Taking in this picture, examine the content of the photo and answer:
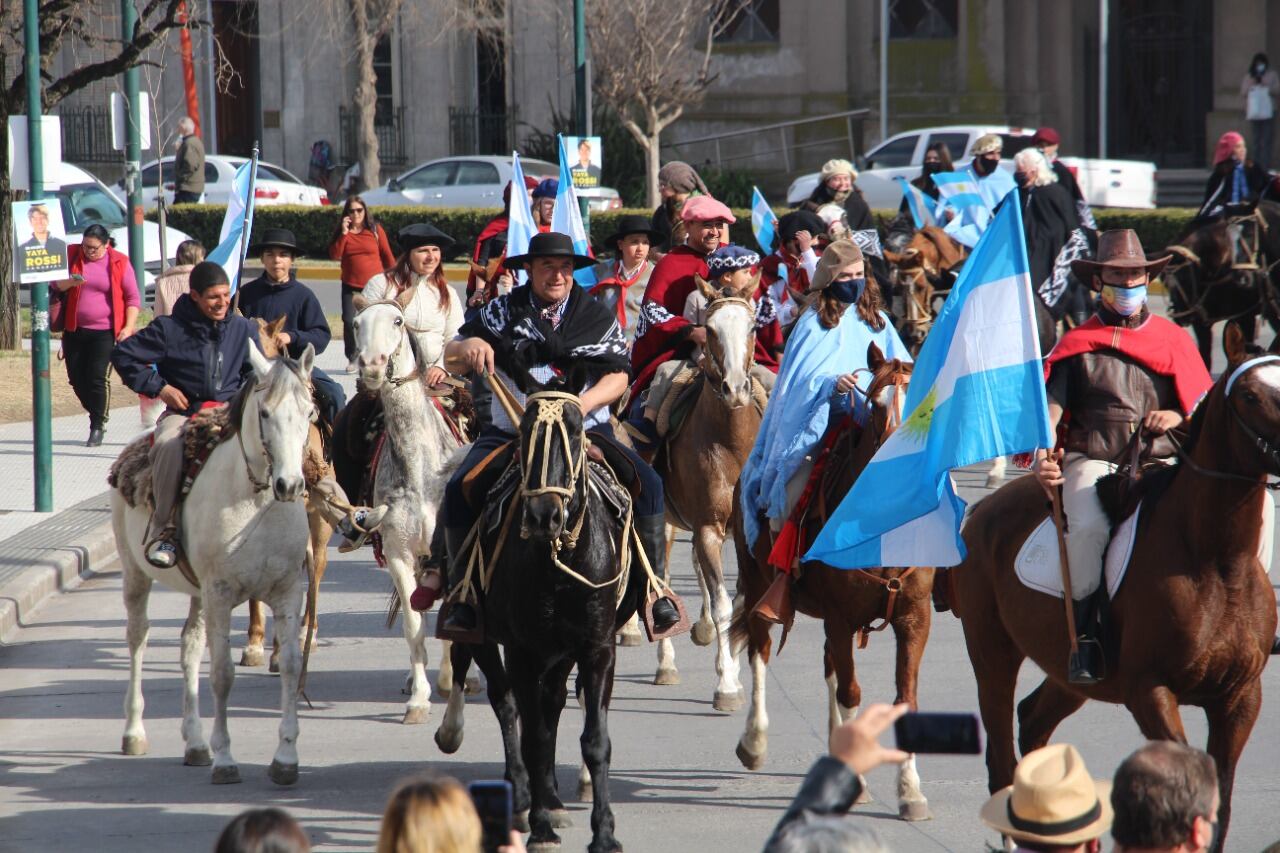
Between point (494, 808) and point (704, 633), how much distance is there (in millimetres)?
6804

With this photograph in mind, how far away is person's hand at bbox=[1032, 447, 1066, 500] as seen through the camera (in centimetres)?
673

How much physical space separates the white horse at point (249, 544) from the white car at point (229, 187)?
27062 mm

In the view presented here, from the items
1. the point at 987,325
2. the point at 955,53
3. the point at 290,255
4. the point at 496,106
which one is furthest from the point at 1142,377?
the point at 496,106

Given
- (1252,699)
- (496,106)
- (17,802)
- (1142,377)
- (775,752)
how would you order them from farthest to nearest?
(496,106) < (775,752) < (17,802) < (1142,377) < (1252,699)

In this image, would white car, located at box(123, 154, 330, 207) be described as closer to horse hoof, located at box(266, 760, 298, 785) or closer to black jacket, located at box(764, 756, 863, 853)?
horse hoof, located at box(266, 760, 298, 785)

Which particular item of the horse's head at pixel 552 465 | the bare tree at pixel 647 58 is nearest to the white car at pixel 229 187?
the bare tree at pixel 647 58

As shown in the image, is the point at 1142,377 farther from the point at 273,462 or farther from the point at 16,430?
the point at 16,430

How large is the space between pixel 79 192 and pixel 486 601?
2389cm

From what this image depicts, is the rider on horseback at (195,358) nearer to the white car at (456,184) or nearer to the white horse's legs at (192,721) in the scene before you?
the white horse's legs at (192,721)

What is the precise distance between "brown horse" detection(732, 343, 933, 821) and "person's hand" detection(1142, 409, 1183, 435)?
1312 millimetres

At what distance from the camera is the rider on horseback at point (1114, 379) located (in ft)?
23.1

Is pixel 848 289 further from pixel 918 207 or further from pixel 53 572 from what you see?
pixel 918 207

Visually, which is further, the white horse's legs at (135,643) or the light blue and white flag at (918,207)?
the light blue and white flag at (918,207)

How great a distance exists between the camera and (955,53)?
3975 cm
